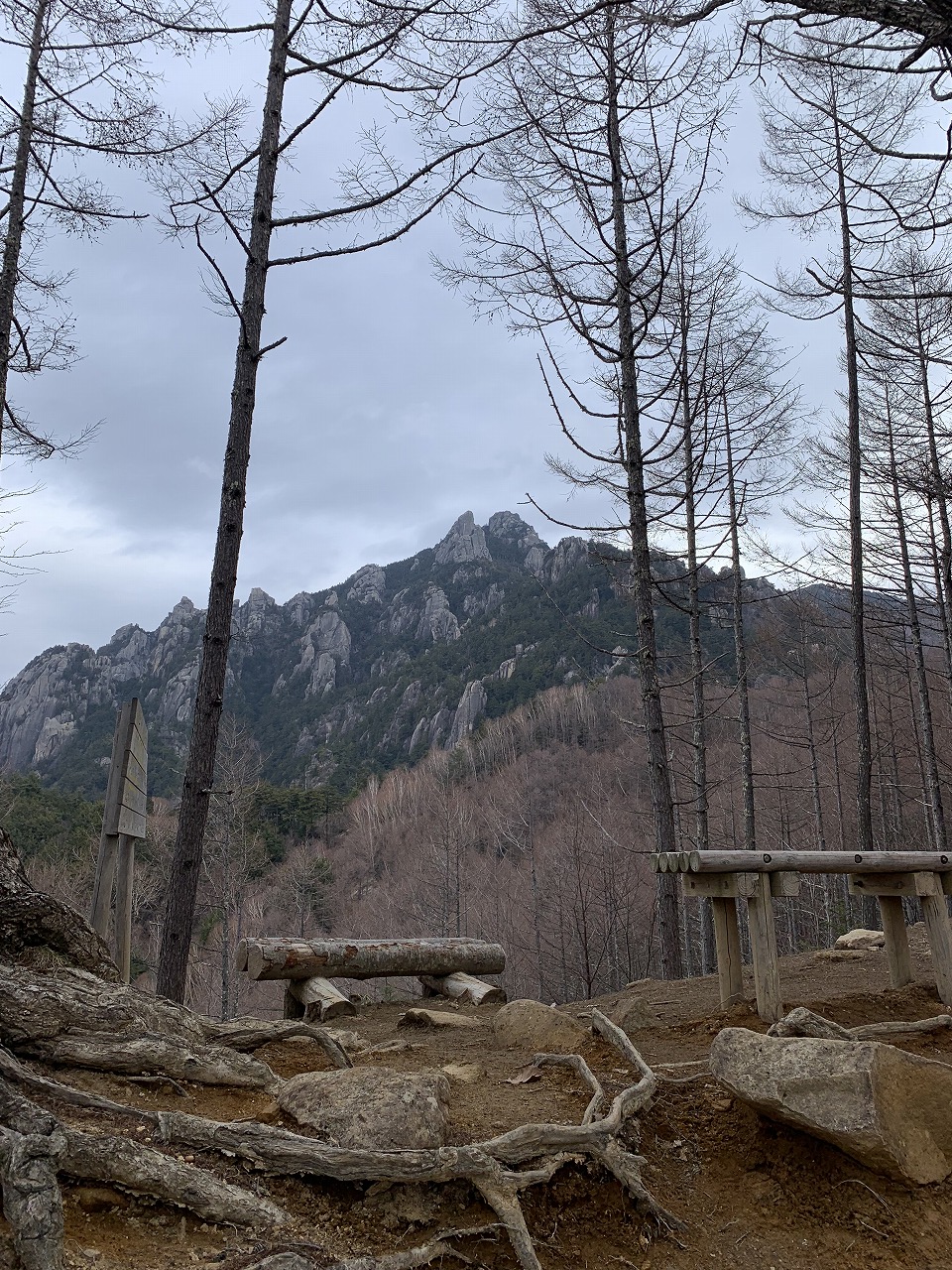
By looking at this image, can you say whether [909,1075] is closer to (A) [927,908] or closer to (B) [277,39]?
(A) [927,908]

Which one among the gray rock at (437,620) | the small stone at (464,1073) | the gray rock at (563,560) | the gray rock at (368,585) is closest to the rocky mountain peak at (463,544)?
the gray rock at (368,585)

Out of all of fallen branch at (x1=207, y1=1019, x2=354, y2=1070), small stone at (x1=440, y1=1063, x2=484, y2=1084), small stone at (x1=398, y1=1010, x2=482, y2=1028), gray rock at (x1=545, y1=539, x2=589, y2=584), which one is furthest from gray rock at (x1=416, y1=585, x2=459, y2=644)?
fallen branch at (x1=207, y1=1019, x2=354, y2=1070)

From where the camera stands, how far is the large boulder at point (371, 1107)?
7.77 feet

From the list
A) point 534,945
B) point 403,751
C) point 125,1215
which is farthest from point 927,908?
point 403,751

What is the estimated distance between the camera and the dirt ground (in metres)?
1.88

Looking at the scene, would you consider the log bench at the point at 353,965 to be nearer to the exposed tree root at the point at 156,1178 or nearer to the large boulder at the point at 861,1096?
the large boulder at the point at 861,1096

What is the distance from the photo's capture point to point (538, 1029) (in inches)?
165

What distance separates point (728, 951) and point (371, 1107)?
3.28 metres

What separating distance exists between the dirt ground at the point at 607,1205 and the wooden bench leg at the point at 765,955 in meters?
1.29

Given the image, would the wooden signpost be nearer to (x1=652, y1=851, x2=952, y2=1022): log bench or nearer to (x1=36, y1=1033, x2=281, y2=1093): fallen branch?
(x1=36, y1=1033, x2=281, y2=1093): fallen branch

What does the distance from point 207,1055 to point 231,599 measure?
263 cm

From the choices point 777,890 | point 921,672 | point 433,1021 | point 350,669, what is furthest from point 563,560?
point 777,890

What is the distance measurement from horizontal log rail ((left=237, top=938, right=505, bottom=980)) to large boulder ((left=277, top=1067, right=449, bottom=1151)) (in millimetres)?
4374

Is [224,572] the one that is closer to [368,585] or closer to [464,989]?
[464,989]
